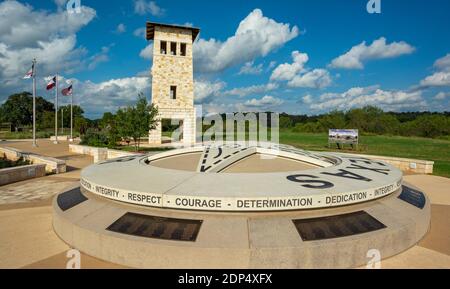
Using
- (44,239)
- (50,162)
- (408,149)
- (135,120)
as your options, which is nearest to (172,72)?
(135,120)

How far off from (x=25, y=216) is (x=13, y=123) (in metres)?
93.1

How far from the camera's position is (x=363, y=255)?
484cm

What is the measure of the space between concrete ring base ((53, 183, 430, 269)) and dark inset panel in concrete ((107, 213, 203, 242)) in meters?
0.11

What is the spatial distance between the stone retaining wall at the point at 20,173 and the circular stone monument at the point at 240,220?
6600mm

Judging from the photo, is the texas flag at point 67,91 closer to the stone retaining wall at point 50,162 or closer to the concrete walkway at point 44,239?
the stone retaining wall at point 50,162

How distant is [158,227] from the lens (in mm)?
5051

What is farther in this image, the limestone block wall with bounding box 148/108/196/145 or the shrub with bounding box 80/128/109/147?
the limestone block wall with bounding box 148/108/196/145

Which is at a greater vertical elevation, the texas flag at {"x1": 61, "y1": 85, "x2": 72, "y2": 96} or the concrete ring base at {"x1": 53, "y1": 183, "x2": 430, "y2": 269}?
the texas flag at {"x1": 61, "y1": 85, "x2": 72, "y2": 96}

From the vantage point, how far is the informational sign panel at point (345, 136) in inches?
929

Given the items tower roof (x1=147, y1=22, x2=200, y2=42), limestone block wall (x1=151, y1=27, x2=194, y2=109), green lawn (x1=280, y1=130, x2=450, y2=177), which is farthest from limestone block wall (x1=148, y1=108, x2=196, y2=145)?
green lawn (x1=280, y1=130, x2=450, y2=177)

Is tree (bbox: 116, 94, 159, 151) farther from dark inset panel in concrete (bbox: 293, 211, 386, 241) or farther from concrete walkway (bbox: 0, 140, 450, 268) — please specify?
dark inset panel in concrete (bbox: 293, 211, 386, 241)

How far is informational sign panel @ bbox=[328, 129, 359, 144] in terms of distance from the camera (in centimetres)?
2359

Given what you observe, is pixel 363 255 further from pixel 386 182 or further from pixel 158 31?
pixel 158 31
